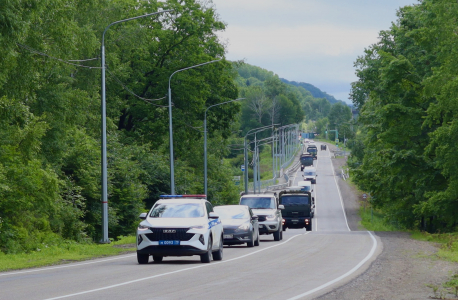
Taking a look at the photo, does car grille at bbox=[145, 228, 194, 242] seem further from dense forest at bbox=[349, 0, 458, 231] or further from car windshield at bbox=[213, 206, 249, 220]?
dense forest at bbox=[349, 0, 458, 231]

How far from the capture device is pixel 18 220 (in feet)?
89.1

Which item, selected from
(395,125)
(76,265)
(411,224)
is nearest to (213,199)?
(411,224)

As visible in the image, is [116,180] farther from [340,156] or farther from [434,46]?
[340,156]

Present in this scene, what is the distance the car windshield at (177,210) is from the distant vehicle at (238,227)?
266 inches

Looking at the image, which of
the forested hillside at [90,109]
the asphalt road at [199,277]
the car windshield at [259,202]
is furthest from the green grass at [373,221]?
the asphalt road at [199,277]

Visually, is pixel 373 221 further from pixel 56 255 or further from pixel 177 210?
pixel 177 210

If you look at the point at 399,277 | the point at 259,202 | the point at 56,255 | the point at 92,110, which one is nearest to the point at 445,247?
the point at 259,202

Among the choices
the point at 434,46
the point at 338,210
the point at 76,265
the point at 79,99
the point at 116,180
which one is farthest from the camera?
the point at 338,210

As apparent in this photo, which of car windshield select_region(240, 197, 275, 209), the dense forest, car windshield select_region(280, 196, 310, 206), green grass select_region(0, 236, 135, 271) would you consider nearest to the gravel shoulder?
green grass select_region(0, 236, 135, 271)

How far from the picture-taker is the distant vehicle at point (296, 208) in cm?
4847

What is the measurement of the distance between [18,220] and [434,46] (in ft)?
85.4

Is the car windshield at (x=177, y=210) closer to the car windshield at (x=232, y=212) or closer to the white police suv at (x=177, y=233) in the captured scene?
the white police suv at (x=177, y=233)

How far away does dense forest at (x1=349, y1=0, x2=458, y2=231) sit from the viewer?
3672cm

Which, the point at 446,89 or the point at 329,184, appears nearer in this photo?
the point at 446,89
